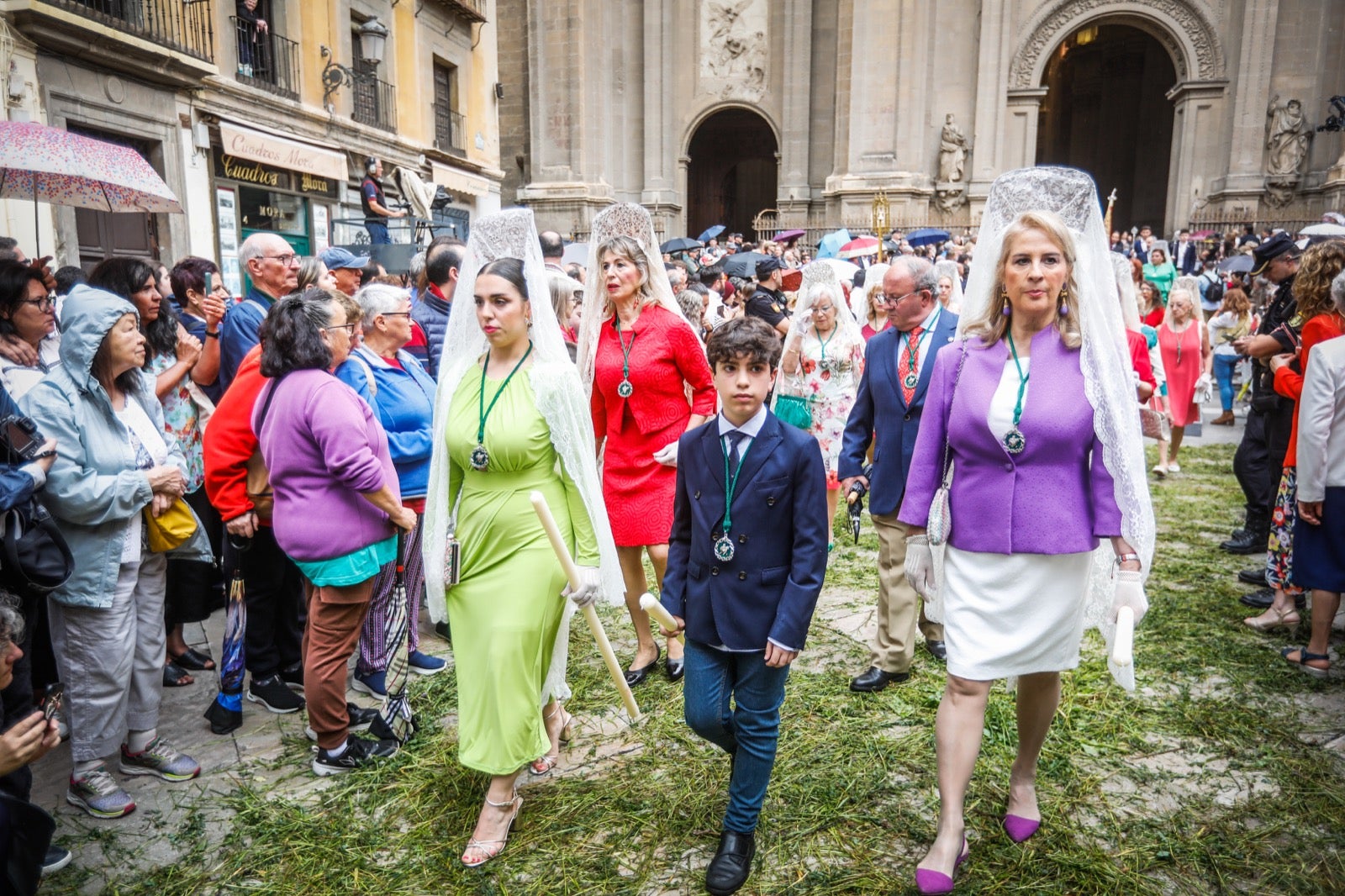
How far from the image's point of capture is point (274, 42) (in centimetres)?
1516

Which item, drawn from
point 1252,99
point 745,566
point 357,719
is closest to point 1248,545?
point 745,566

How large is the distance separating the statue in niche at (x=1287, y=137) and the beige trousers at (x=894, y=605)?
2653 cm

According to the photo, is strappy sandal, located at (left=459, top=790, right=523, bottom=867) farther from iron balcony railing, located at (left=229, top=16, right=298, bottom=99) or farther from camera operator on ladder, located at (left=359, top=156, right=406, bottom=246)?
iron balcony railing, located at (left=229, top=16, right=298, bottom=99)

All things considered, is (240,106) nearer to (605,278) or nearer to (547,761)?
(605,278)

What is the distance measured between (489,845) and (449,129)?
21577 mm

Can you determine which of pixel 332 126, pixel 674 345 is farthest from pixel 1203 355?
pixel 332 126

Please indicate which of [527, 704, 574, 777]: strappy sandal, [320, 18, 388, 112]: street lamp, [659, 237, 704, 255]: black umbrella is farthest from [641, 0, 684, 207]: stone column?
[527, 704, 574, 777]: strappy sandal

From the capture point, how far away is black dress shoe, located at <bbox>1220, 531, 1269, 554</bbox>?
6738 millimetres

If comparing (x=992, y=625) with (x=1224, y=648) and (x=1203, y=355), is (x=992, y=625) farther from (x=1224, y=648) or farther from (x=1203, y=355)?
Answer: (x=1203, y=355)

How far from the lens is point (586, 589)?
313cm

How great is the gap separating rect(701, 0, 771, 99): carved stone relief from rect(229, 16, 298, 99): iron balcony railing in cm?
1570

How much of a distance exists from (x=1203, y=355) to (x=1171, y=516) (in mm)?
2989

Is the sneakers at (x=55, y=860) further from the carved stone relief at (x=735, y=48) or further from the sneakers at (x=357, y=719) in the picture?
the carved stone relief at (x=735, y=48)

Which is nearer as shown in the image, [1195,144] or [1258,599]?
[1258,599]
